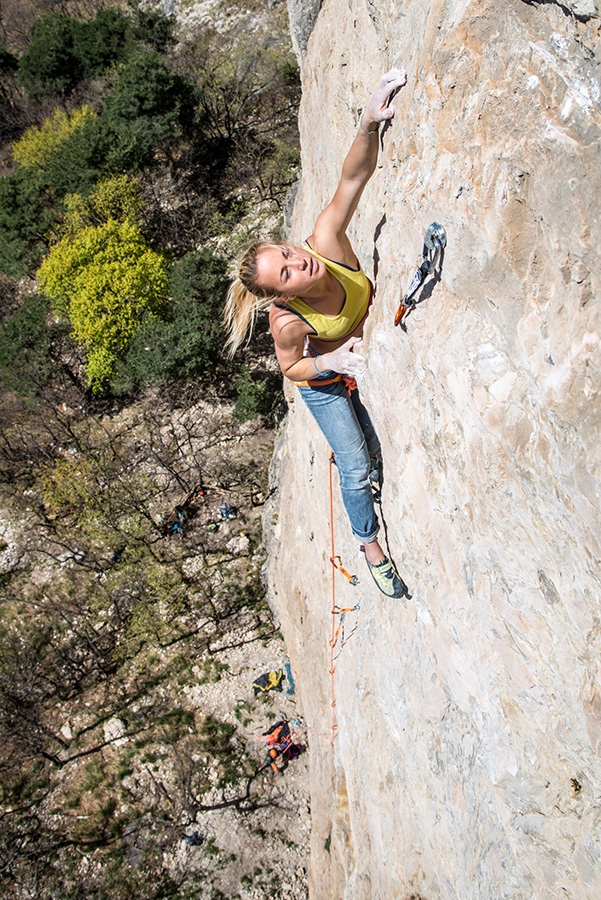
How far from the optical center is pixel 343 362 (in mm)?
4078

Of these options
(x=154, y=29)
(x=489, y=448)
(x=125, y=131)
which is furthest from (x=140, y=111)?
(x=489, y=448)

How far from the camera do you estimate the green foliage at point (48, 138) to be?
21.4 metres

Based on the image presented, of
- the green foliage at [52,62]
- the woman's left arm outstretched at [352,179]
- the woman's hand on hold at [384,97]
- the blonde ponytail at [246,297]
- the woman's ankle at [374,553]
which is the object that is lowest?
the woman's ankle at [374,553]

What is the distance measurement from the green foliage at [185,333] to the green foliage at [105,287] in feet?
1.37

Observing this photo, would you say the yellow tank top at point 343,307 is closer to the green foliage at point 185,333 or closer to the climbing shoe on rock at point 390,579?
the climbing shoe on rock at point 390,579

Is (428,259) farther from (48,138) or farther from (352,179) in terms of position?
(48,138)

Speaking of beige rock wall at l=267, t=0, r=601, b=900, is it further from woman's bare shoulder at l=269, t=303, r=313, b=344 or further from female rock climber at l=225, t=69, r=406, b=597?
woman's bare shoulder at l=269, t=303, r=313, b=344

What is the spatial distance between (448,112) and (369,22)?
2.63 metres

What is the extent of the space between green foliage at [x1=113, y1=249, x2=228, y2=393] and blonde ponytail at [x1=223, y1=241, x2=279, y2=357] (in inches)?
460

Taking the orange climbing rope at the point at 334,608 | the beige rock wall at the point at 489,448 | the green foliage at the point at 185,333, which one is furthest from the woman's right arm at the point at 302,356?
the green foliage at the point at 185,333

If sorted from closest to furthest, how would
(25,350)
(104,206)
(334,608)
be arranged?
(334,608) → (25,350) → (104,206)

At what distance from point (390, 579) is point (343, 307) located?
2070mm

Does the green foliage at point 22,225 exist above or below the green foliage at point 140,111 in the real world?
below

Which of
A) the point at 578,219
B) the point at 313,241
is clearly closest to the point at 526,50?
the point at 578,219
